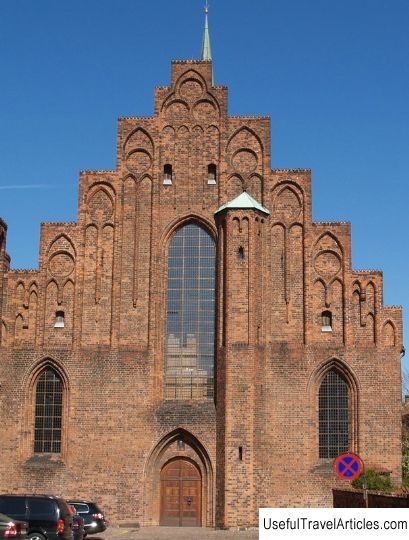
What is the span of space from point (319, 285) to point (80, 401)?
1030cm

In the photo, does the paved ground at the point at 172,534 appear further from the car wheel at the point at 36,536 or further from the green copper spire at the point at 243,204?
the green copper spire at the point at 243,204

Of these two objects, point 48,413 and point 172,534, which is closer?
point 172,534

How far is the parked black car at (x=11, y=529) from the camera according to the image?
22000 mm

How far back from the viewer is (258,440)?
33844mm

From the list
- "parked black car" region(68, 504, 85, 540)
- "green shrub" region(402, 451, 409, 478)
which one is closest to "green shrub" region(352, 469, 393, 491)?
"green shrub" region(402, 451, 409, 478)

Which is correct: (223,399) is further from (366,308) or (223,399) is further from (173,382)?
(366,308)

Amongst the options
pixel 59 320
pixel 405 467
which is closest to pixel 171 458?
pixel 59 320

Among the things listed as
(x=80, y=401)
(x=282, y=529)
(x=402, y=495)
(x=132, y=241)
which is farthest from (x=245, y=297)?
(x=282, y=529)

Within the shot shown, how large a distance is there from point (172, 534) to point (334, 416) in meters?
7.74

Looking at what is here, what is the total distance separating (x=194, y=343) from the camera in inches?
1417

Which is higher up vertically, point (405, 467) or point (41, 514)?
point (405, 467)

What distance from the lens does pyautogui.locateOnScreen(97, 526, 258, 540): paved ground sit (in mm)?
30453

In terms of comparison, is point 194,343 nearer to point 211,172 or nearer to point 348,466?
point 211,172

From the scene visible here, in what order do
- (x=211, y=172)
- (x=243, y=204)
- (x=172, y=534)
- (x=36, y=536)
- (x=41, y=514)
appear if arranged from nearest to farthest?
(x=36, y=536)
(x=41, y=514)
(x=172, y=534)
(x=243, y=204)
(x=211, y=172)
